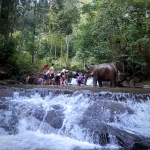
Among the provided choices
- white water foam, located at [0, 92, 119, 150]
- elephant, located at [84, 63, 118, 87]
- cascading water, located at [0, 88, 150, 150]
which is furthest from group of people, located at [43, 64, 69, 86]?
white water foam, located at [0, 92, 119, 150]

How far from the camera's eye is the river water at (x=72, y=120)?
22.1 feet

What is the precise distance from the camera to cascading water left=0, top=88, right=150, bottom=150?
6621mm

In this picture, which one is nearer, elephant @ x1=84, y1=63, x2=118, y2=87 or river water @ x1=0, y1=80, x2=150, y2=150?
river water @ x1=0, y1=80, x2=150, y2=150

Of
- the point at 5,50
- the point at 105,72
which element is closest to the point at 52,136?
the point at 105,72

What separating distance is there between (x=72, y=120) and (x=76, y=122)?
0.25 metres

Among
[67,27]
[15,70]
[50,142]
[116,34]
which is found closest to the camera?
[50,142]

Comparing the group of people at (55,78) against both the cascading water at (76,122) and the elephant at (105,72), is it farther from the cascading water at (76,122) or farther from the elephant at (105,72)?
the cascading water at (76,122)

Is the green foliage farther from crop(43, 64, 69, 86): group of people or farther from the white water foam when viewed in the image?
the white water foam

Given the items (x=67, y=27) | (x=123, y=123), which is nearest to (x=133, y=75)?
(x=123, y=123)

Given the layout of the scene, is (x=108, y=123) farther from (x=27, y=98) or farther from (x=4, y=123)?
(x=27, y=98)

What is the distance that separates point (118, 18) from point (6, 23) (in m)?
11.7

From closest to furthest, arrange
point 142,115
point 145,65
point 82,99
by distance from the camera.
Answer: point 142,115, point 82,99, point 145,65

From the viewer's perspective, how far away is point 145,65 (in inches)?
678

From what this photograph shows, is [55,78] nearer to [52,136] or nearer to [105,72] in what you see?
[105,72]
